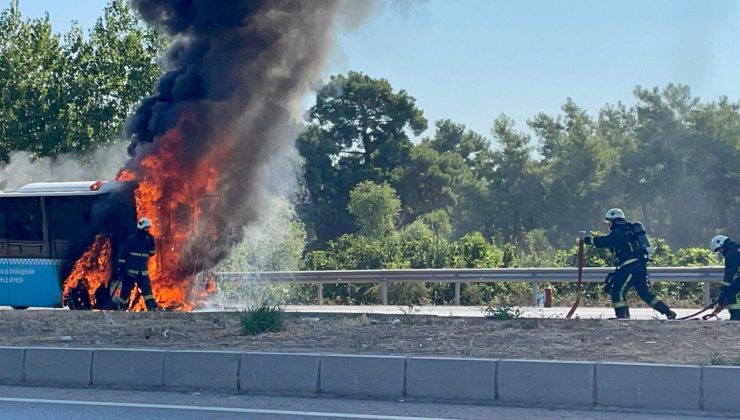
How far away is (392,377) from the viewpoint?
995cm

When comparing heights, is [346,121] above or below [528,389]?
above

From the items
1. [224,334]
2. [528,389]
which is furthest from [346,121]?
[528,389]

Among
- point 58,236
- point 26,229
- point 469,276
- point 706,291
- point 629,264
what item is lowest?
point 706,291

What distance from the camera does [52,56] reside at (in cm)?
3228

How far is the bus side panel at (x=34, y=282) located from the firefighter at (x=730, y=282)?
11345mm

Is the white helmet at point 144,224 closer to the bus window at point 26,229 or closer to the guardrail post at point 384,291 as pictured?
the bus window at point 26,229

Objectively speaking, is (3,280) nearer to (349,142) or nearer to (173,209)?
(173,209)

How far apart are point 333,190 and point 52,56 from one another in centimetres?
1939

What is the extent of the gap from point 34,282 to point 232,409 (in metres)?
11.1

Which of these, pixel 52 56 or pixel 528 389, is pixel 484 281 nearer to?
pixel 528 389

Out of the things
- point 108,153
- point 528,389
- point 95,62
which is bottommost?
point 528,389

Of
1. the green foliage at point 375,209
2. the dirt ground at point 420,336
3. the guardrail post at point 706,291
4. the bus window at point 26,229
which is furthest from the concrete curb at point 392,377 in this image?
the green foliage at point 375,209

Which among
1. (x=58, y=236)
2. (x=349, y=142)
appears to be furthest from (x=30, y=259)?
(x=349, y=142)

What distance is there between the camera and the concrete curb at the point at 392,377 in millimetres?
9148
